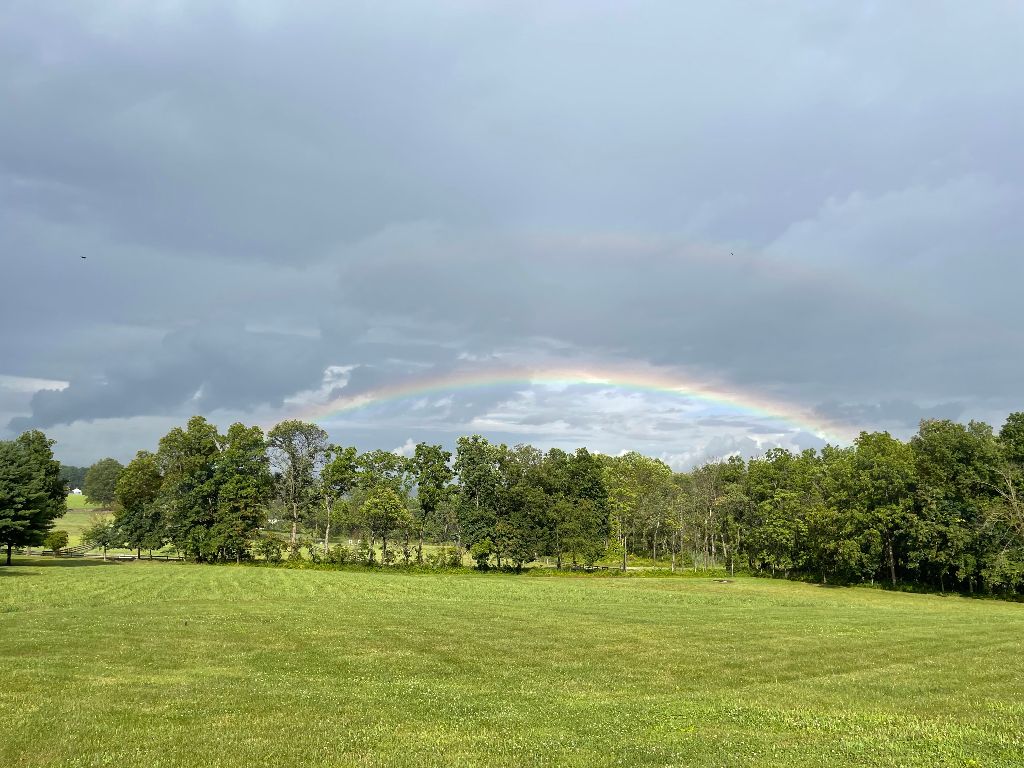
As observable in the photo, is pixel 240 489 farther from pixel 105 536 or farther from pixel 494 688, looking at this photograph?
pixel 494 688

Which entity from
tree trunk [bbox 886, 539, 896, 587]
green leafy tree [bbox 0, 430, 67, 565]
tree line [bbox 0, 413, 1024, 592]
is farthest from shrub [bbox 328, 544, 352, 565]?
tree trunk [bbox 886, 539, 896, 587]

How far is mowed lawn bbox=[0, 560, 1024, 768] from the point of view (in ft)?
45.3

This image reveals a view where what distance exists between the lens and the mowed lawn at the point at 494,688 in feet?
45.3

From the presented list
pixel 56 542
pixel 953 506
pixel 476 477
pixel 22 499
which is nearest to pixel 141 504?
pixel 56 542

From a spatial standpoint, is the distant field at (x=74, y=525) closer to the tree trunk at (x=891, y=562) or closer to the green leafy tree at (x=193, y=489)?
the green leafy tree at (x=193, y=489)

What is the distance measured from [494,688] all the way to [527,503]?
90.5m

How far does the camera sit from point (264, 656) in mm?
25984

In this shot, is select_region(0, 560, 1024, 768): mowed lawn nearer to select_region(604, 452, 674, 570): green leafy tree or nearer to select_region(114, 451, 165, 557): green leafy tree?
select_region(114, 451, 165, 557): green leafy tree

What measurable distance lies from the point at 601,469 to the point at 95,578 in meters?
82.4

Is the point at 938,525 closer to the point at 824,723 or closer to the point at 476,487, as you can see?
the point at 476,487

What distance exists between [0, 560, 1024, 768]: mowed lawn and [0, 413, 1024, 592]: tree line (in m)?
40.8

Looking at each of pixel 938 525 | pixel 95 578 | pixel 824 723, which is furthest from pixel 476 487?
pixel 824 723

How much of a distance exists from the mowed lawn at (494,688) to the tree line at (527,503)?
134 ft

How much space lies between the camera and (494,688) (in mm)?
20922
